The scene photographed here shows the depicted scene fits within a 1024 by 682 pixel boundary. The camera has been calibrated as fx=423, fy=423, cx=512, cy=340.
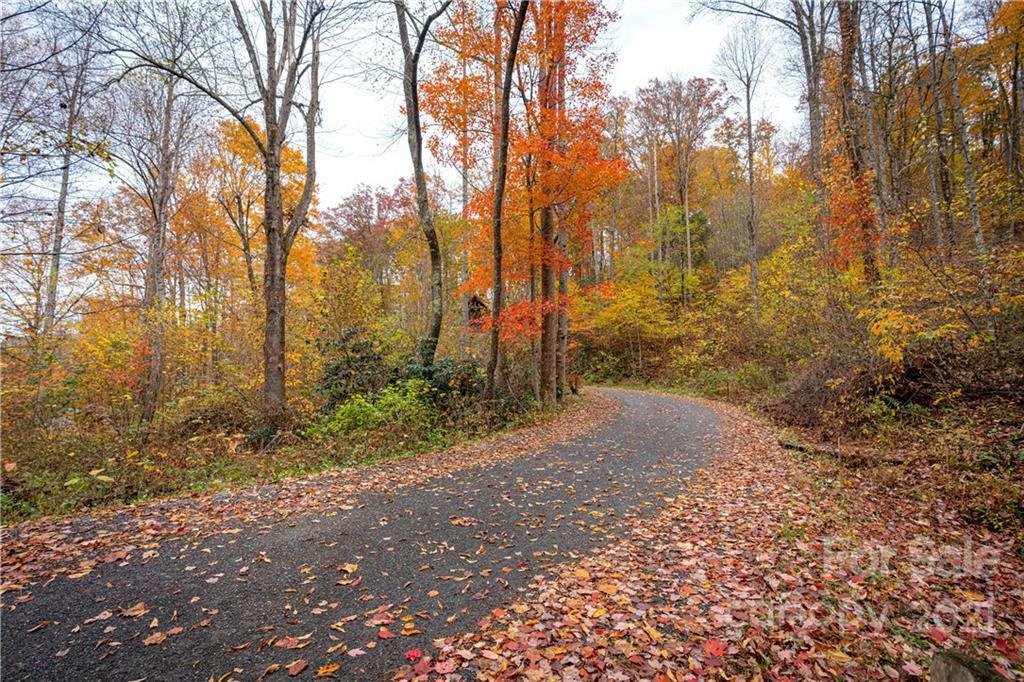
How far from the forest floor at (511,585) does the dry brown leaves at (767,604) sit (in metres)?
0.02

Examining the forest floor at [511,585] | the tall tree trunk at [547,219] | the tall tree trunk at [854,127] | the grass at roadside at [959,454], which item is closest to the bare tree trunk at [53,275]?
the forest floor at [511,585]

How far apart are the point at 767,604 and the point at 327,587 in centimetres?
364

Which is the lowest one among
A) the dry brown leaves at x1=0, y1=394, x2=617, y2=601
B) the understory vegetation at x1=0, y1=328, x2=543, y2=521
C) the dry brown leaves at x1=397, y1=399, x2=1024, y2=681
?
the dry brown leaves at x1=397, y1=399, x2=1024, y2=681

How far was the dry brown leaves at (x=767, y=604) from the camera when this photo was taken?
9.16 ft

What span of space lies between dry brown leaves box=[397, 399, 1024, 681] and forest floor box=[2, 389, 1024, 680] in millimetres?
18

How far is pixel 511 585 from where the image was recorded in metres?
3.74

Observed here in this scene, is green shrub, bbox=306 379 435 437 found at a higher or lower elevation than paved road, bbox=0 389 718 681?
higher

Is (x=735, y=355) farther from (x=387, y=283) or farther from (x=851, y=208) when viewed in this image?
(x=387, y=283)

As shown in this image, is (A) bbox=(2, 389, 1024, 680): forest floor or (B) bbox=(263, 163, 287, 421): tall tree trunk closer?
(A) bbox=(2, 389, 1024, 680): forest floor

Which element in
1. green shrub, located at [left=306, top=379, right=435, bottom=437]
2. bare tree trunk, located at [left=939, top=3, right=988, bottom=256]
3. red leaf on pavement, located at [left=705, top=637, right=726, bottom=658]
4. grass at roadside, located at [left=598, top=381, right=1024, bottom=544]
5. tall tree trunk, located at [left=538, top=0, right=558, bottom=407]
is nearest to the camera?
red leaf on pavement, located at [left=705, top=637, right=726, bottom=658]

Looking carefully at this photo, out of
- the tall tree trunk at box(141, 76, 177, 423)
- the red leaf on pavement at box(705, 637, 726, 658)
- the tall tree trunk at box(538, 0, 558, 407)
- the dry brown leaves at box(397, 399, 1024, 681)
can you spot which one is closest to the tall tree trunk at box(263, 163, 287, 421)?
the tall tree trunk at box(141, 76, 177, 423)

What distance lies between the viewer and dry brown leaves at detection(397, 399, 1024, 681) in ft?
9.16

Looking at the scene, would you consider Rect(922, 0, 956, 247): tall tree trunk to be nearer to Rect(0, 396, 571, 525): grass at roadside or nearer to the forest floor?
the forest floor

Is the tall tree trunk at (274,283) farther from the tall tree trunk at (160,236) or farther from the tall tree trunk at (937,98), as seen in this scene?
the tall tree trunk at (937,98)
